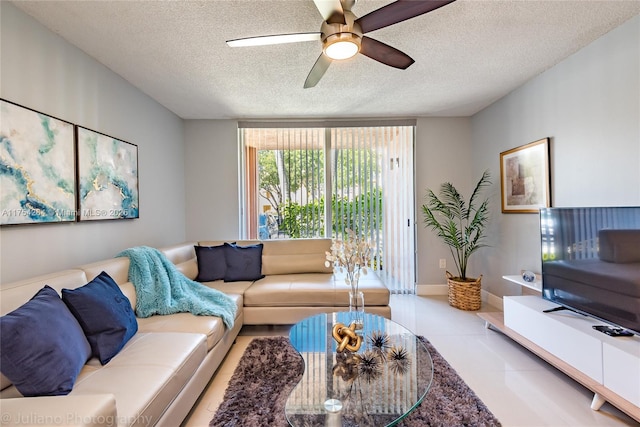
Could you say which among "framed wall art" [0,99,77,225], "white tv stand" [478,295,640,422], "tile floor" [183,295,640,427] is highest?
"framed wall art" [0,99,77,225]

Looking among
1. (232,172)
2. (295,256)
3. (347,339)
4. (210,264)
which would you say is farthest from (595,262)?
(232,172)

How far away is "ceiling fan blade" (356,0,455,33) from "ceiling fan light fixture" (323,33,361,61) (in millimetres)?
85

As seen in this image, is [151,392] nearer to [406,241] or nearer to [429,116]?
[406,241]

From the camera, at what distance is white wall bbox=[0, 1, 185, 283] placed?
1652 millimetres

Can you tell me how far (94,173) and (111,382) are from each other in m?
1.70

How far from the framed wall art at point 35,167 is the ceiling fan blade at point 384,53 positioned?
2104mm

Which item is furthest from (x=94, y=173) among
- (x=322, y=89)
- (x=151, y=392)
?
(x=322, y=89)

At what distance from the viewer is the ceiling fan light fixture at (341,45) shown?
1500mm

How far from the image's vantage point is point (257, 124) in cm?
380

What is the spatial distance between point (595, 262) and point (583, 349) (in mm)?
560

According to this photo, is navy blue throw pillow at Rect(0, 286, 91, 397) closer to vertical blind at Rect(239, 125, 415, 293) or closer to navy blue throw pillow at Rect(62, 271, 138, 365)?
navy blue throw pillow at Rect(62, 271, 138, 365)

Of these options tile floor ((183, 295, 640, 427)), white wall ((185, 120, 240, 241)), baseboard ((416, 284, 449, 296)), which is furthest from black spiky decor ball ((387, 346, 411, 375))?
white wall ((185, 120, 240, 241))

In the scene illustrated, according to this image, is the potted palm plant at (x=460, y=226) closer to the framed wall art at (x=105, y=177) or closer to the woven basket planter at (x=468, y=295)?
the woven basket planter at (x=468, y=295)

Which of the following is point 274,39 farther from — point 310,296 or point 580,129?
point 580,129
